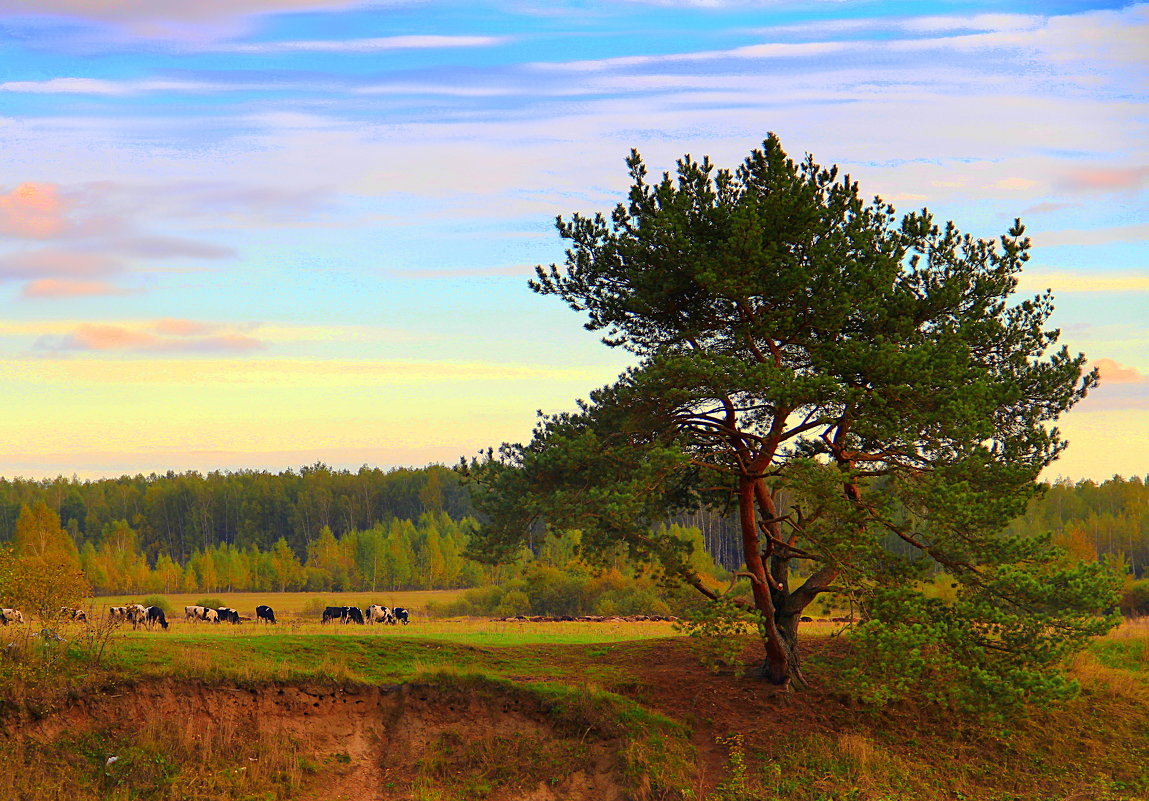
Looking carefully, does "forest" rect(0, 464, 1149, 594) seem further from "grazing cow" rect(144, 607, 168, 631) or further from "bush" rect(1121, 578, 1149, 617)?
"grazing cow" rect(144, 607, 168, 631)

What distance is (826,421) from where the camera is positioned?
26516mm

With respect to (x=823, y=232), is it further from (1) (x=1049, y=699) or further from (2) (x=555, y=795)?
(2) (x=555, y=795)

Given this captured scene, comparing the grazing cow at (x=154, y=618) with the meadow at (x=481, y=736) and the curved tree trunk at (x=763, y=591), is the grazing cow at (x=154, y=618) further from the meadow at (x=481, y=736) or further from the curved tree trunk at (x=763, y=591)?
the curved tree trunk at (x=763, y=591)

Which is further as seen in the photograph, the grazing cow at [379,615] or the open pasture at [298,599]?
the open pasture at [298,599]

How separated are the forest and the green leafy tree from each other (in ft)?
160

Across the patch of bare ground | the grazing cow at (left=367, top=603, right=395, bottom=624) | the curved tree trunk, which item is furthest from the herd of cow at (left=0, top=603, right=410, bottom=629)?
the curved tree trunk

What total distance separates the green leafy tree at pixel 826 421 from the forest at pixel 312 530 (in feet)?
160

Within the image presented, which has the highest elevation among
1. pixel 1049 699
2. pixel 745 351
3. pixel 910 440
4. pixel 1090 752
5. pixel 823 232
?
pixel 823 232

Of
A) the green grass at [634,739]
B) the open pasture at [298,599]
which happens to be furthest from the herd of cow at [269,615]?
the green grass at [634,739]

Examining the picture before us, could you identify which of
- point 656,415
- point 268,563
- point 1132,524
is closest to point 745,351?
point 656,415

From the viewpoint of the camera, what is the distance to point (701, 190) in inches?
1075

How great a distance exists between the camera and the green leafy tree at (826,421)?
24.3 m

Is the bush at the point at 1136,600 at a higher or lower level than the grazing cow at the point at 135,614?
lower

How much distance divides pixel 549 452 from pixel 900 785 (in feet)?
36.4
